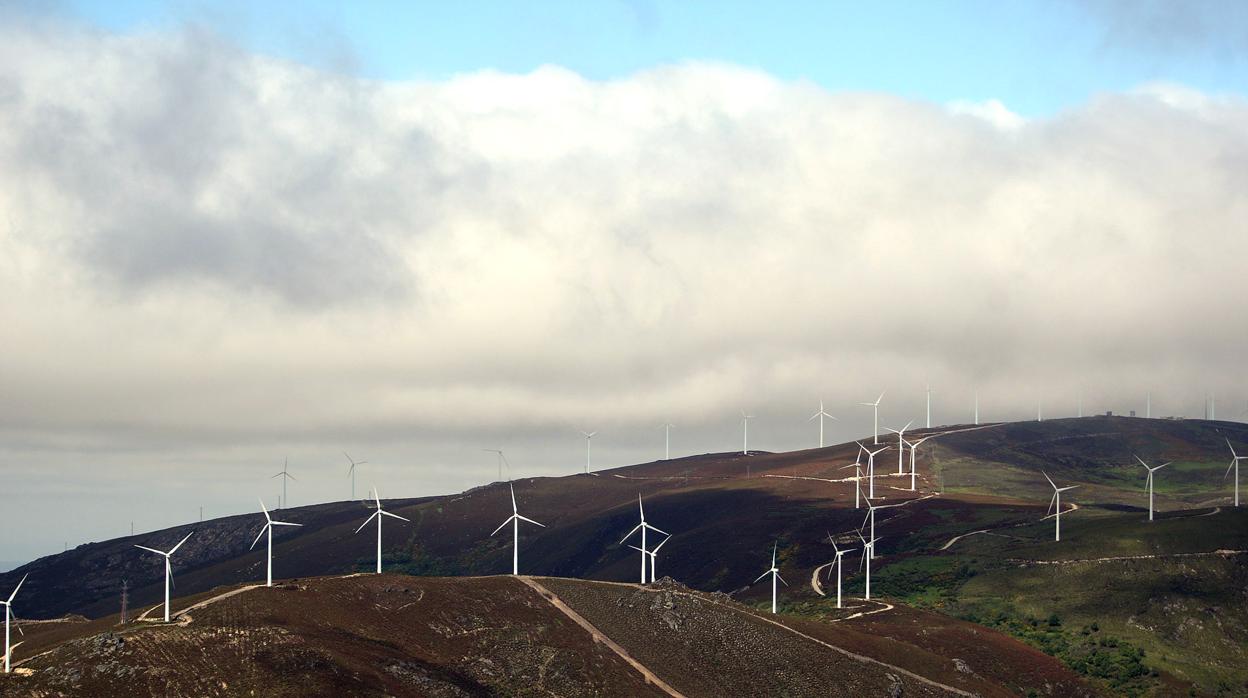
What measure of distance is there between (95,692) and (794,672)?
9312 centimetres

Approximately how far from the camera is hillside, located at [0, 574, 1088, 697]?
140000mm

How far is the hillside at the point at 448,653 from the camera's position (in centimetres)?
14000

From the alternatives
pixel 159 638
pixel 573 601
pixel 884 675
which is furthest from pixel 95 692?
pixel 884 675

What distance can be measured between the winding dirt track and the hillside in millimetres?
287

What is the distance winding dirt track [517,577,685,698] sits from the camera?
173m

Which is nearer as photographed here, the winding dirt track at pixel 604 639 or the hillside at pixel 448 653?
the hillside at pixel 448 653

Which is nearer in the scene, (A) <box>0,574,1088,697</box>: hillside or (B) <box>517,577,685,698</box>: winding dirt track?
(A) <box>0,574,1088,697</box>: hillside

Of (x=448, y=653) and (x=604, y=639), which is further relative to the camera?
(x=604, y=639)

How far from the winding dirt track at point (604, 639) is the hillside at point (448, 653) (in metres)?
0.29

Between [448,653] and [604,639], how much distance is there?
25.9 metres

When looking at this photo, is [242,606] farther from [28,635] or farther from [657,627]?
[657,627]

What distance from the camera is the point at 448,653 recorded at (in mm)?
166250

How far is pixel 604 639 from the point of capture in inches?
7234

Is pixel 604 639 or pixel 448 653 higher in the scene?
pixel 448 653
